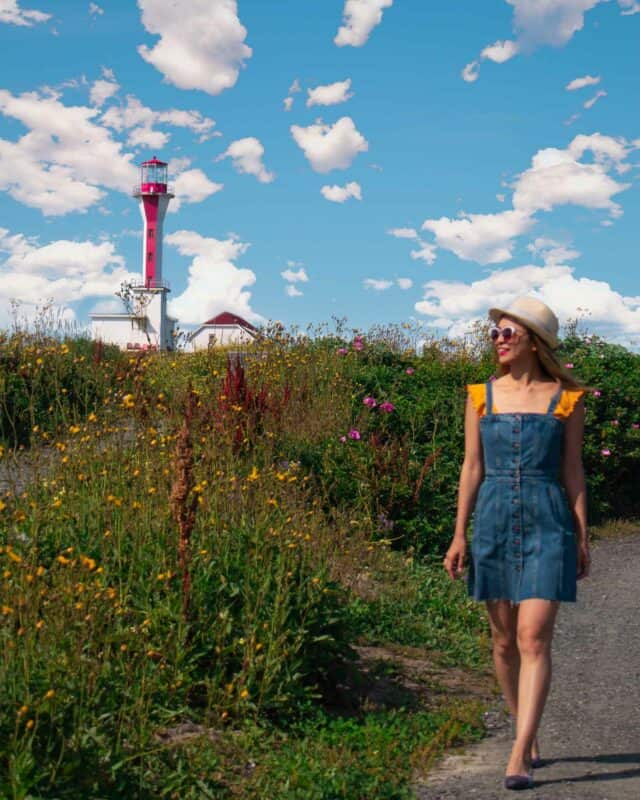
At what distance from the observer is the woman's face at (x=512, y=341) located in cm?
432

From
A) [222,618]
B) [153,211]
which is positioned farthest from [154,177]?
[222,618]

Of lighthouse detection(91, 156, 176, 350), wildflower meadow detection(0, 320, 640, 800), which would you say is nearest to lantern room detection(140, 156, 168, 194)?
lighthouse detection(91, 156, 176, 350)

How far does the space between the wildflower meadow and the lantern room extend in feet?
183

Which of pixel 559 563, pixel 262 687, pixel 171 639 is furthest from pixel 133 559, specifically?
pixel 559 563

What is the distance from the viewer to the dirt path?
13.9 ft

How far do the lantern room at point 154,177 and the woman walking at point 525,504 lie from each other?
60852 mm

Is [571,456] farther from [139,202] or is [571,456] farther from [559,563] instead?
[139,202]

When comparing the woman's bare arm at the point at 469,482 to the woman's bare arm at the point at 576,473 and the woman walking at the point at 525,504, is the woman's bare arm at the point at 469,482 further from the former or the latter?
the woman's bare arm at the point at 576,473

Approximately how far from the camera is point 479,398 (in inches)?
175

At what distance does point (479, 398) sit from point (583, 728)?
2.06 m

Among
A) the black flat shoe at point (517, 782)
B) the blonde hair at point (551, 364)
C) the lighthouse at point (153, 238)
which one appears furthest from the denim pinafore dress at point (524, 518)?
the lighthouse at point (153, 238)

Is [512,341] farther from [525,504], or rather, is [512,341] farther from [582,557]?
[582,557]

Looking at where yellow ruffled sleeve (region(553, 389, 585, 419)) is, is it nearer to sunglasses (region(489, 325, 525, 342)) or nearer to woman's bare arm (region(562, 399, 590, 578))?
woman's bare arm (region(562, 399, 590, 578))

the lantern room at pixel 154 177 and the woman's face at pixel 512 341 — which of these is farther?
the lantern room at pixel 154 177
